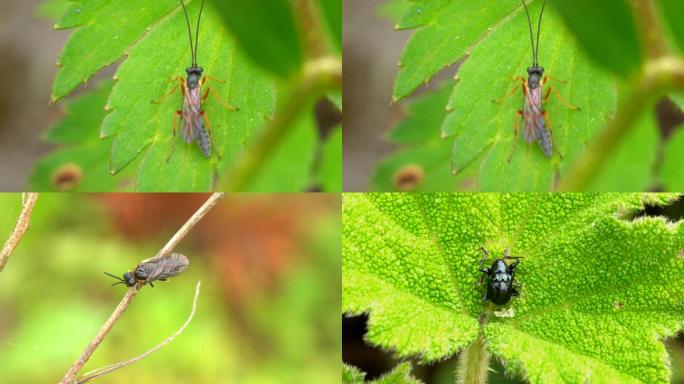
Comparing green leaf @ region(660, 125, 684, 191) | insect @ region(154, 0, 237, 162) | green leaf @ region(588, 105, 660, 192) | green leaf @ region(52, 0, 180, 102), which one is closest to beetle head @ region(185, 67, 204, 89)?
insect @ region(154, 0, 237, 162)

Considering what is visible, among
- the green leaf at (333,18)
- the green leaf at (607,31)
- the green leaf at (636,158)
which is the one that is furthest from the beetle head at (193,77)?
the green leaf at (636,158)

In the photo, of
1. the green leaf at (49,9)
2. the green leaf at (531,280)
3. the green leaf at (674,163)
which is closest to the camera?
the green leaf at (531,280)

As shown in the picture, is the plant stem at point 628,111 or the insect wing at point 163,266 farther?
the plant stem at point 628,111

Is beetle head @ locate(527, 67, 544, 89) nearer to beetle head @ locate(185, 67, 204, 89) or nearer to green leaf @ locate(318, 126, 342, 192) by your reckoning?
green leaf @ locate(318, 126, 342, 192)

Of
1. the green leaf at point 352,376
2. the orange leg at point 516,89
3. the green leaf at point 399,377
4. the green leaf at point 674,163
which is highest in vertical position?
the orange leg at point 516,89

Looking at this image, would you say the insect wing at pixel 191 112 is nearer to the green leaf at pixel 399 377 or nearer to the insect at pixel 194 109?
the insect at pixel 194 109

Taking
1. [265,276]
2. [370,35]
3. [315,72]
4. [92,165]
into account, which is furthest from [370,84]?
[92,165]

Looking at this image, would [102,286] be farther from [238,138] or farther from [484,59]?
[484,59]
